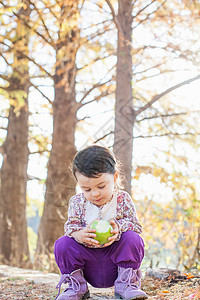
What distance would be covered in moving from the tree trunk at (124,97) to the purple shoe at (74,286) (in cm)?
222

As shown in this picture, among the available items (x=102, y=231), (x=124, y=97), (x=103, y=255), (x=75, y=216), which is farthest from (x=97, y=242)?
(x=124, y=97)

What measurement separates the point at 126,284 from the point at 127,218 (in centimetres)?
43

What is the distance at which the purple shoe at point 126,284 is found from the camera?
2281mm

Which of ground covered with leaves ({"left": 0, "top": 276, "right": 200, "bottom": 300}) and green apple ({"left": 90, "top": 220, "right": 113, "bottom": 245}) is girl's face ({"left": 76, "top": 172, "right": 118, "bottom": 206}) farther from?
ground covered with leaves ({"left": 0, "top": 276, "right": 200, "bottom": 300})

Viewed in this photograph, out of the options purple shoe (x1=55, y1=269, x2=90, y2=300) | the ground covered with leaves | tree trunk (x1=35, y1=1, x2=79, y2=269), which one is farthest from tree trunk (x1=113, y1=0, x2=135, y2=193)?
purple shoe (x1=55, y1=269, x2=90, y2=300)

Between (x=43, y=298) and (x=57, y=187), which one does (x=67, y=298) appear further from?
(x=57, y=187)

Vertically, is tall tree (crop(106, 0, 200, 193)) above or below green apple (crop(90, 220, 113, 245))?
above

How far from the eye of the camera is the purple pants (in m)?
2.38

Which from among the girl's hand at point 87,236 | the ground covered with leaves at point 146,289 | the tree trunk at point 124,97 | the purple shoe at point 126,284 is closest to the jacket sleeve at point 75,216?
the girl's hand at point 87,236

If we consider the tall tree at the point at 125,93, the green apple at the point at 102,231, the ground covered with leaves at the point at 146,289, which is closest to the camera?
the green apple at the point at 102,231

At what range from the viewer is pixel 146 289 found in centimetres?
309

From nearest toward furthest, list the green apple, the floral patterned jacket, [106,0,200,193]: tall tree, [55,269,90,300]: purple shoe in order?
the green apple → [55,269,90,300]: purple shoe → the floral patterned jacket → [106,0,200,193]: tall tree

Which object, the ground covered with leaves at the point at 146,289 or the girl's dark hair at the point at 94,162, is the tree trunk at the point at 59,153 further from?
the girl's dark hair at the point at 94,162

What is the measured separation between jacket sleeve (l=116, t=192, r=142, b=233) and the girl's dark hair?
26 cm
